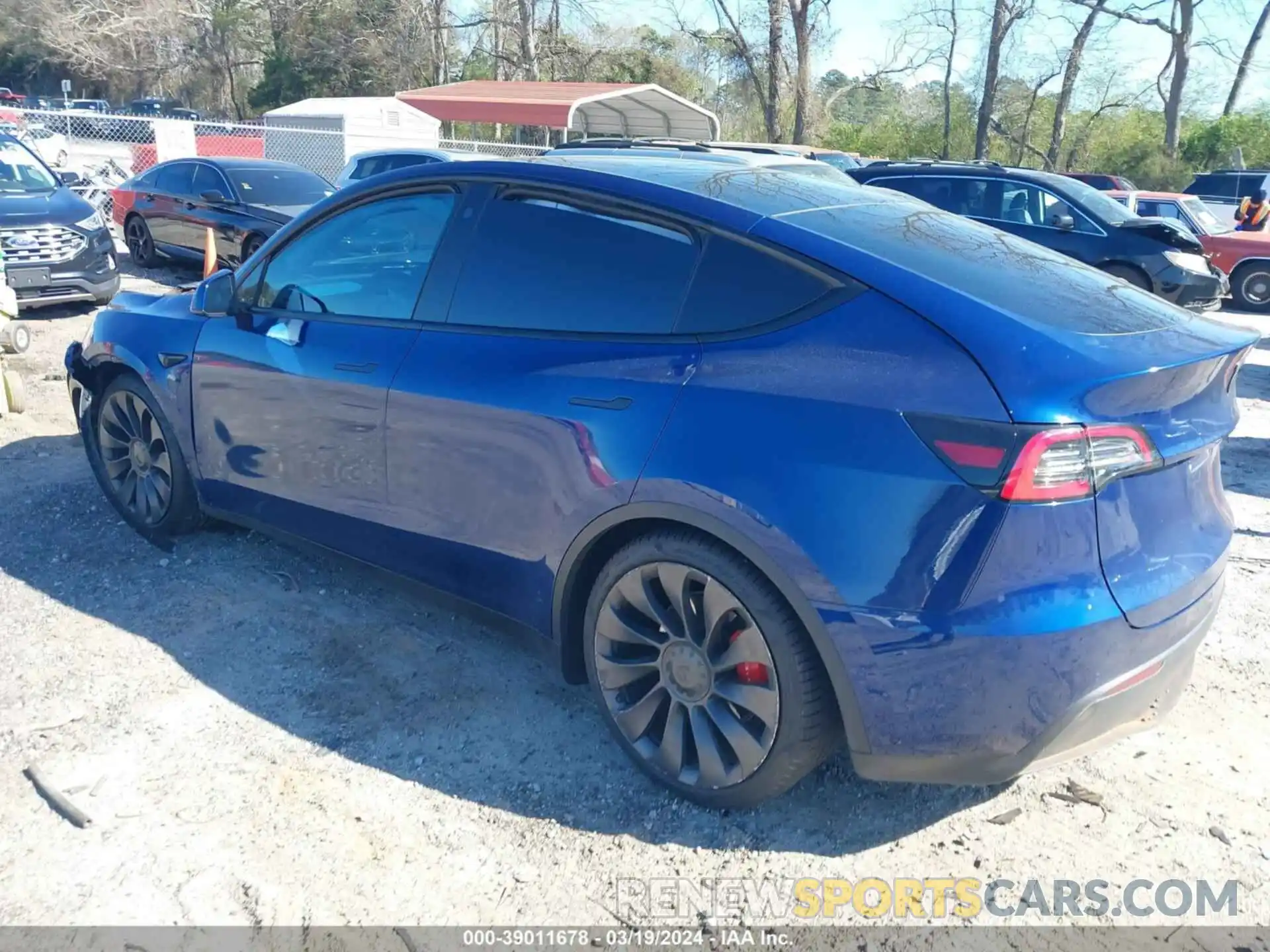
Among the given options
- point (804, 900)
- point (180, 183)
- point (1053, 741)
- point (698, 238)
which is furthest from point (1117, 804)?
point (180, 183)

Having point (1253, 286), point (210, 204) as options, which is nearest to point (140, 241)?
point (210, 204)

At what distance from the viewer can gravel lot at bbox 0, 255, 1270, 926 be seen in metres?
2.69

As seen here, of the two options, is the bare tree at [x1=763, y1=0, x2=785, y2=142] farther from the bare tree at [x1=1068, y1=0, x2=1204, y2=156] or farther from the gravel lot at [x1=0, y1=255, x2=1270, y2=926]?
the gravel lot at [x1=0, y1=255, x2=1270, y2=926]

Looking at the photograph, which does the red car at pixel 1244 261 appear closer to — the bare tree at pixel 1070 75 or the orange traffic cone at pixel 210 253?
the orange traffic cone at pixel 210 253

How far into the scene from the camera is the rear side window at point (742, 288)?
8.85ft

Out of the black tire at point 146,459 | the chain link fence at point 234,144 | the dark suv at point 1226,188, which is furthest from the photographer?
the dark suv at point 1226,188

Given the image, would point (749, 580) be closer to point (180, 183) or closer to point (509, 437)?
point (509, 437)

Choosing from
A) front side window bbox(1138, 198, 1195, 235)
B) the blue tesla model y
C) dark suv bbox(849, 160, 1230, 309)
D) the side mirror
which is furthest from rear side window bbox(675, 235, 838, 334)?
front side window bbox(1138, 198, 1195, 235)

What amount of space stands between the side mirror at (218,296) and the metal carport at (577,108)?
22239 millimetres

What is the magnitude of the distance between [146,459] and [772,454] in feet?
10.6

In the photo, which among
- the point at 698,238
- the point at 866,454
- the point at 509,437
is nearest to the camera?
the point at 866,454

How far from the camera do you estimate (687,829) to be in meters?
2.92

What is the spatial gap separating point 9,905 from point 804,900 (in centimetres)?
198

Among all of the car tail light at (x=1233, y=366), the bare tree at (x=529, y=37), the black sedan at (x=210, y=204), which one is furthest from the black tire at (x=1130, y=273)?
the bare tree at (x=529, y=37)
